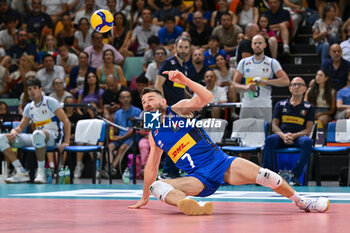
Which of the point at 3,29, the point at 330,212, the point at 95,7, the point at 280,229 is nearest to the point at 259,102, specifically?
the point at 330,212

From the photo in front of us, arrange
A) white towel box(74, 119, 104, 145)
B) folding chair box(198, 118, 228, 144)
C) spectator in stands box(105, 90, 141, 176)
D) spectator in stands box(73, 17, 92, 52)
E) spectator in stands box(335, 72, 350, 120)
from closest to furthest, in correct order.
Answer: folding chair box(198, 118, 228, 144)
spectator in stands box(335, 72, 350, 120)
white towel box(74, 119, 104, 145)
spectator in stands box(105, 90, 141, 176)
spectator in stands box(73, 17, 92, 52)

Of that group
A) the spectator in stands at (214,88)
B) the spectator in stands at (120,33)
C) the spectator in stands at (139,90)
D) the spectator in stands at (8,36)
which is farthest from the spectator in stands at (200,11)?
the spectator in stands at (8,36)

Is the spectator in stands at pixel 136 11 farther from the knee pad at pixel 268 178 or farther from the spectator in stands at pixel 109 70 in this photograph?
the knee pad at pixel 268 178

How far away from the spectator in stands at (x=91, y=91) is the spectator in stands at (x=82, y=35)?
94.0 inches

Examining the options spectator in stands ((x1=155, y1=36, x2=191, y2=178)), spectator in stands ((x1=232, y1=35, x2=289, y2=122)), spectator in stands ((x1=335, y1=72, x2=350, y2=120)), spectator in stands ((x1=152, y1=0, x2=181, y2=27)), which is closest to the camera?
spectator in stands ((x1=155, y1=36, x2=191, y2=178))

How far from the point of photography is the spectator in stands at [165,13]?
47.2ft

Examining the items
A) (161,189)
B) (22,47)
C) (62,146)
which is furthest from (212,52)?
(161,189)

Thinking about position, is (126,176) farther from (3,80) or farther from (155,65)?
(3,80)

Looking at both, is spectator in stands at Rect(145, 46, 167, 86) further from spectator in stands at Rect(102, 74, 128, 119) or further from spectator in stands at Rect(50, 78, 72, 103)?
spectator in stands at Rect(50, 78, 72, 103)

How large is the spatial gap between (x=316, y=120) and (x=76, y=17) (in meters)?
7.52

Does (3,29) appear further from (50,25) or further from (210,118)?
(210,118)

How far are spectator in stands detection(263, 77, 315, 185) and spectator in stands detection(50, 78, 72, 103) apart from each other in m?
4.60

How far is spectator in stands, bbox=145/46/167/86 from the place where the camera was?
12102 millimetres

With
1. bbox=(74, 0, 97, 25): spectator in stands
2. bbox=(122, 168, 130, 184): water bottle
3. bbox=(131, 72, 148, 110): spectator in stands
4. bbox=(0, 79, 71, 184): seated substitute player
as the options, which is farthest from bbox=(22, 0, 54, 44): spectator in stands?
bbox=(122, 168, 130, 184): water bottle
